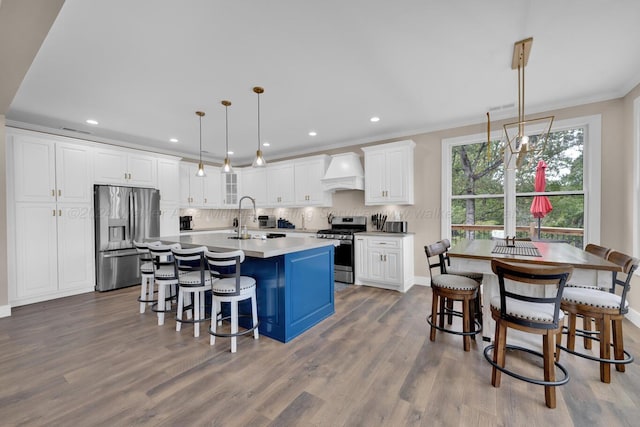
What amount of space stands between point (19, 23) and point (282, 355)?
306 centimetres

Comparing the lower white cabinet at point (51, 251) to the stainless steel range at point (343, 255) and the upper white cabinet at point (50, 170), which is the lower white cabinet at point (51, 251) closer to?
the upper white cabinet at point (50, 170)

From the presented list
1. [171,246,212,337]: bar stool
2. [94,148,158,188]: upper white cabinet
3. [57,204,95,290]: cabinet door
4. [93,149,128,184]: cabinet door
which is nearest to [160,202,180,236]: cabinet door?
[94,148,158,188]: upper white cabinet

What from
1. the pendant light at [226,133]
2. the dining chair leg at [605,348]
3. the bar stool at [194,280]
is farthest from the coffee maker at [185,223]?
the dining chair leg at [605,348]

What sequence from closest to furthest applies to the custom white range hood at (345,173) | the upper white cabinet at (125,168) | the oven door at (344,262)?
1. the upper white cabinet at (125,168)
2. the oven door at (344,262)
3. the custom white range hood at (345,173)

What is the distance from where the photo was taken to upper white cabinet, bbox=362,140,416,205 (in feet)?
15.1

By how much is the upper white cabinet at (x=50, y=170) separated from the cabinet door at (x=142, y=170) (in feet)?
1.88

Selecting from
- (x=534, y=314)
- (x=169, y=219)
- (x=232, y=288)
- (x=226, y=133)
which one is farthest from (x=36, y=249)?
(x=534, y=314)

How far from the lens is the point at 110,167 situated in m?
4.66

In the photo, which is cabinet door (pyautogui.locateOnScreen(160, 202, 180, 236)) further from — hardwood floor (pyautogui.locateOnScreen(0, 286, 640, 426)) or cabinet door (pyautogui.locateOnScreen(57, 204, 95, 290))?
hardwood floor (pyautogui.locateOnScreen(0, 286, 640, 426))

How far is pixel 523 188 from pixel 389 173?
6.34ft

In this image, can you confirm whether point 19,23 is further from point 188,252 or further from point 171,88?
point 188,252

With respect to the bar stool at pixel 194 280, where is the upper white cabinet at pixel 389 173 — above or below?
above

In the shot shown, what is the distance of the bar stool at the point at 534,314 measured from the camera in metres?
1.72

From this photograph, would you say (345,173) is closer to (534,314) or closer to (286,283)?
(286,283)
